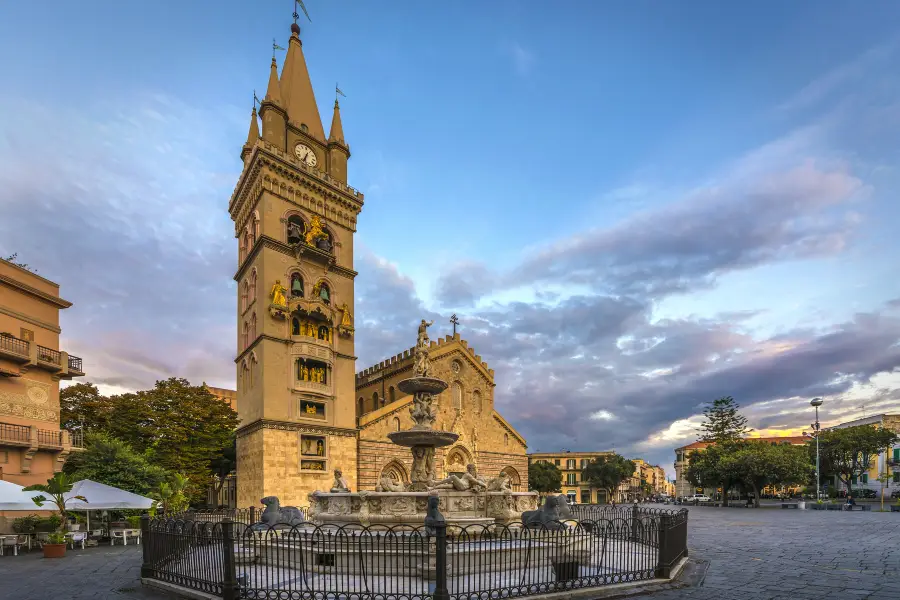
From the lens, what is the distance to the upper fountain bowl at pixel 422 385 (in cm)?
1762

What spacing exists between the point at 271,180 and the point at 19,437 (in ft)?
59.6

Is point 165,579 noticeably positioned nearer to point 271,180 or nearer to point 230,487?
point 271,180

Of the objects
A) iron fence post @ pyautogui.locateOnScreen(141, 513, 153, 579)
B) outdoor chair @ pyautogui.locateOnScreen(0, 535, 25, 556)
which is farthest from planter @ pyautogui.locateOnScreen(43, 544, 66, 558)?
iron fence post @ pyautogui.locateOnScreen(141, 513, 153, 579)

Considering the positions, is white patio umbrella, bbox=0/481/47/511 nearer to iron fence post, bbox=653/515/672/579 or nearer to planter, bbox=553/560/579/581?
planter, bbox=553/560/579/581

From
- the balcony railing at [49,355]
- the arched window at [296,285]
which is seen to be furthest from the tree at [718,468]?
the balcony railing at [49,355]

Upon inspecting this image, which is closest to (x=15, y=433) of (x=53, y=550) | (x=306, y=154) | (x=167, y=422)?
(x=53, y=550)

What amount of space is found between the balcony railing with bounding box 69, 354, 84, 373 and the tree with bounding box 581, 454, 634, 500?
78.8 m

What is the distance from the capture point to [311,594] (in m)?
8.68

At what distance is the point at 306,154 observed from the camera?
38281 millimetres

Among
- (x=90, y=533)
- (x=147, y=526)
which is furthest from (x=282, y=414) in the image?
(x=147, y=526)

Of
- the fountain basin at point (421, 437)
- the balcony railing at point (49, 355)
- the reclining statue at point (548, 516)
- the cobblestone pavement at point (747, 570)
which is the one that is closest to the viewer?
the cobblestone pavement at point (747, 570)

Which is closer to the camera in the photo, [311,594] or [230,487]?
[311,594]

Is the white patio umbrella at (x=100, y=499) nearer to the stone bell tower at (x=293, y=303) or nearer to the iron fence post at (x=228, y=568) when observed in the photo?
the stone bell tower at (x=293, y=303)

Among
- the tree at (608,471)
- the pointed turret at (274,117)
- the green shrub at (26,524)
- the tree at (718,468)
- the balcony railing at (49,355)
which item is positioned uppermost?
the pointed turret at (274,117)
